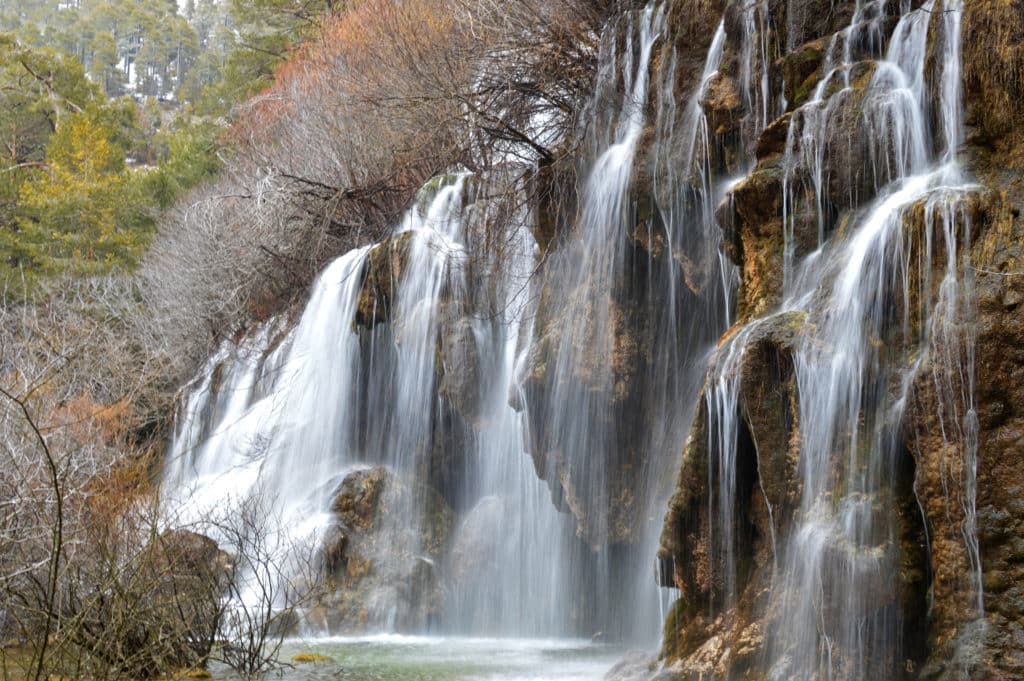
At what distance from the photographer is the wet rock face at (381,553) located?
40.8 ft

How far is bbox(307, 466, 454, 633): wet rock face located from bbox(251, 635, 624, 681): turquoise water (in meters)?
0.51

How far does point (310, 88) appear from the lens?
981 inches

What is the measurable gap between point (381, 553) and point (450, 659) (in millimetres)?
3347

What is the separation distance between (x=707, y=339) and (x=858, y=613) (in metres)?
4.40

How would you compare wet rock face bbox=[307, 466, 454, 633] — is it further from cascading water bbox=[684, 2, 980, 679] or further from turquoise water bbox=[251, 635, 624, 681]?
cascading water bbox=[684, 2, 980, 679]

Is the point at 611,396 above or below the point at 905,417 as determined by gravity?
above

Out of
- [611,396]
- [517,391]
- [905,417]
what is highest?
[517,391]

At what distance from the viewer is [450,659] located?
10031 mm

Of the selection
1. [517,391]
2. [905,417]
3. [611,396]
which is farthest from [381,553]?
[905,417]

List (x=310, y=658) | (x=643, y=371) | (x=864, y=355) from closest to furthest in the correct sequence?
(x=864, y=355) → (x=310, y=658) → (x=643, y=371)

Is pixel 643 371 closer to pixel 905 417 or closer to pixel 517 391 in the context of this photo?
pixel 517 391

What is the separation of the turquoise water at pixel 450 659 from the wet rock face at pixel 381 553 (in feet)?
1.68

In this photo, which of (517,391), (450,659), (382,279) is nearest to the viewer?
(450,659)

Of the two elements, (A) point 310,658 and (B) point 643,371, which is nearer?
(A) point 310,658
